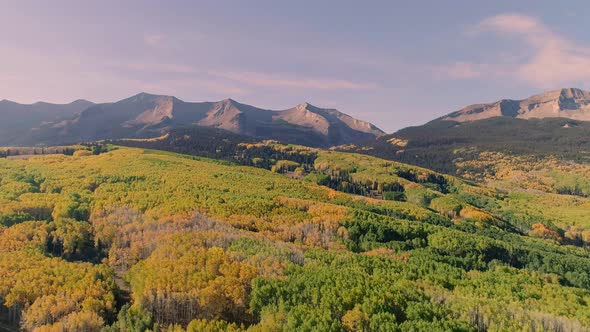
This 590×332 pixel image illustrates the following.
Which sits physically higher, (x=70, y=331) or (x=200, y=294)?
(x=200, y=294)

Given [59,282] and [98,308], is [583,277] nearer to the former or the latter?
[98,308]

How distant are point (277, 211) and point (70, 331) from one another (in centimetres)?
9977

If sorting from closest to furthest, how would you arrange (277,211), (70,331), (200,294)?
(70,331) → (200,294) → (277,211)

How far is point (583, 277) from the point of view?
124m

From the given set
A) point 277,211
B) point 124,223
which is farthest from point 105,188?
point 277,211

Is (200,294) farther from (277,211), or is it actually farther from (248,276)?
(277,211)

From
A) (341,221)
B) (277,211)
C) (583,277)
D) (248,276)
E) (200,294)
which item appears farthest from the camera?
(277,211)

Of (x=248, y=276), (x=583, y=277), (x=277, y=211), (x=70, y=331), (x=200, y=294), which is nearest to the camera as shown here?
(x=70, y=331)

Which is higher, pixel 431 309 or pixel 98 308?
pixel 431 309

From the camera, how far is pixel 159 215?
Result: 148125 millimetres

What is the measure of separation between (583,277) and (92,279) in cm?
13586

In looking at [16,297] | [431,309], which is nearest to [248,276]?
[431,309]

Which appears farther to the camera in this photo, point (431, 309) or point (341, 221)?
point (341, 221)

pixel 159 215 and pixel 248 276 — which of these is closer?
pixel 248 276
